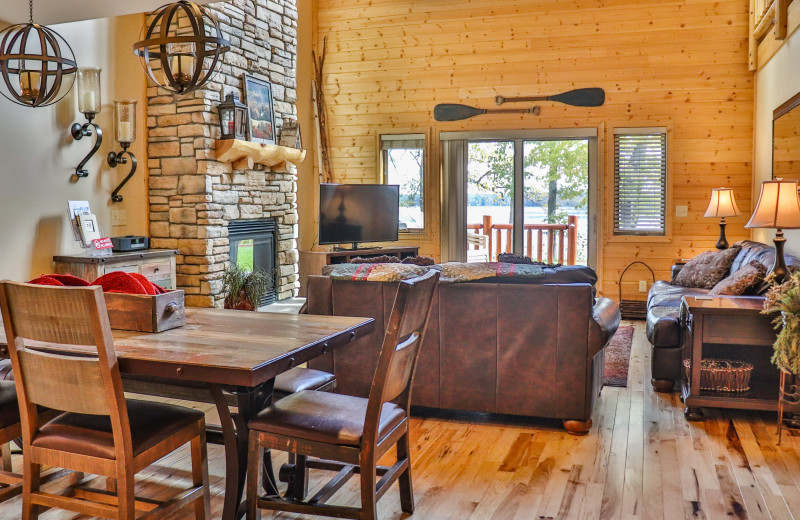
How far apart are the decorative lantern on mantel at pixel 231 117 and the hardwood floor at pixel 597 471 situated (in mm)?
3544

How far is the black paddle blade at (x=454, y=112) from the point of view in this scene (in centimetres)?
852

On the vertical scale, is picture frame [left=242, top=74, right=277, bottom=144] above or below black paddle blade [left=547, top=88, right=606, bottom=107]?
below

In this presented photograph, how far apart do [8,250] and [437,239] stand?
5.13 metres

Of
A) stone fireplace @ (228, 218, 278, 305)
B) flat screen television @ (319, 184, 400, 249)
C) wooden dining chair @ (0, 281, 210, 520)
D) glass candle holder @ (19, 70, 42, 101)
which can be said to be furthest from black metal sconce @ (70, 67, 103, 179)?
wooden dining chair @ (0, 281, 210, 520)

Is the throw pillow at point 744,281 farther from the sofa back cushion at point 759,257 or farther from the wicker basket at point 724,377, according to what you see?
the wicker basket at point 724,377

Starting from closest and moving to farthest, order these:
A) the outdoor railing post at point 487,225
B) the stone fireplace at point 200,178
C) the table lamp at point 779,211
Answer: the table lamp at point 779,211 → the stone fireplace at point 200,178 → the outdoor railing post at point 487,225

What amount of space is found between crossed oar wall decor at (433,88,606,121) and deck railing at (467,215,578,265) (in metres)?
1.26

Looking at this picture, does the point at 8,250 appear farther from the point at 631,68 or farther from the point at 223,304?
the point at 631,68

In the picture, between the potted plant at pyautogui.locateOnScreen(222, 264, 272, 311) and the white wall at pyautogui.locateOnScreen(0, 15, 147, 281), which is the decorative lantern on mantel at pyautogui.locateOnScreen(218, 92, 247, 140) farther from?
the potted plant at pyautogui.locateOnScreen(222, 264, 272, 311)

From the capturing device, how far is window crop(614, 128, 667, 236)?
26.1ft

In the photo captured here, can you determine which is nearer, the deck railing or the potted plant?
the potted plant

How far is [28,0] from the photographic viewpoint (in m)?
4.27

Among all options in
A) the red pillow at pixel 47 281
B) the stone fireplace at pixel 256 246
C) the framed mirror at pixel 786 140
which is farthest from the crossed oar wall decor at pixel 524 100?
the red pillow at pixel 47 281

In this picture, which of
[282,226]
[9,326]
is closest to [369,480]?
[9,326]
